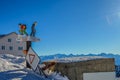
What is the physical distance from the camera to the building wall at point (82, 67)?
11070mm

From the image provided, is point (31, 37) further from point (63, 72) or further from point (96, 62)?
point (96, 62)

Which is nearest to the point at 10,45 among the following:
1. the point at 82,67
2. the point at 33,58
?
the point at 82,67

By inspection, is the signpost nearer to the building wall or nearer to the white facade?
the building wall

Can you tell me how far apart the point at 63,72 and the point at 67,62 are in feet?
1.74

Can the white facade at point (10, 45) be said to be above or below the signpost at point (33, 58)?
above

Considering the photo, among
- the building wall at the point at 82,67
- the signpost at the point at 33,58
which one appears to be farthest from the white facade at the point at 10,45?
the signpost at the point at 33,58

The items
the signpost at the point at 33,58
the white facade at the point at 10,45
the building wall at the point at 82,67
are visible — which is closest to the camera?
the signpost at the point at 33,58

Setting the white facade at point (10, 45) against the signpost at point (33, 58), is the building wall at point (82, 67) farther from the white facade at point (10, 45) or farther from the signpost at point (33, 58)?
the white facade at point (10, 45)

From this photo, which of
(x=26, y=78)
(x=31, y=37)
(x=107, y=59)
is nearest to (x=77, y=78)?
(x=107, y=59)

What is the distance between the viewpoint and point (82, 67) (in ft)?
37.5

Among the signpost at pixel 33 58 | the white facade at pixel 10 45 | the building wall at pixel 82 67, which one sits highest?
the white facade at pixel 10 45

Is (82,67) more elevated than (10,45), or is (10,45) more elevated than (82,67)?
(10,45)

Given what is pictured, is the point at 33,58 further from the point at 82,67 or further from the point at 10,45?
the point at 10,45

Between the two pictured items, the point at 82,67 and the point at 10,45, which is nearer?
the point at 82,67
